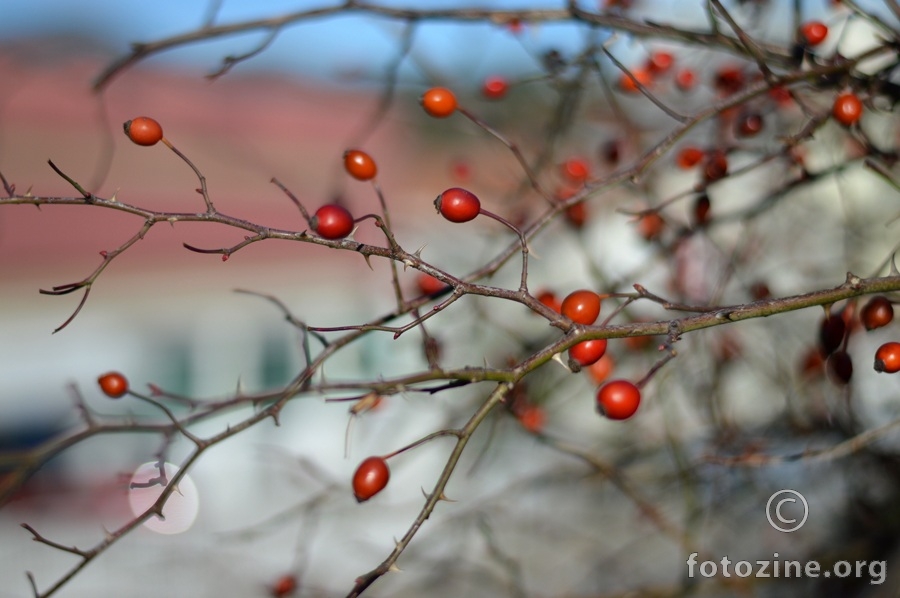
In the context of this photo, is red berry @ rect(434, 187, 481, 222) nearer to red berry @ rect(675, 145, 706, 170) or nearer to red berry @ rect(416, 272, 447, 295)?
red berry @ rect(416, 272, 447, 295)

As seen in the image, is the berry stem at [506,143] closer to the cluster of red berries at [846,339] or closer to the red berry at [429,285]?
the red berry at [429,285]

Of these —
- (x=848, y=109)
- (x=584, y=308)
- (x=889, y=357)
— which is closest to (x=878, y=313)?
(x=889, y=357)

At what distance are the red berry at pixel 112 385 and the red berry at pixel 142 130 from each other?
0.45 metres

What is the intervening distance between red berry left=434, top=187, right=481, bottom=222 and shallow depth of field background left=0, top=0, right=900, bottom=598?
430mm

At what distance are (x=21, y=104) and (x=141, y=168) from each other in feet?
4.46

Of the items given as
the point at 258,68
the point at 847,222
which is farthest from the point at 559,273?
the point at 258,68

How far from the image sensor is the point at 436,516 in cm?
459

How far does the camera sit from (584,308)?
3.56ft

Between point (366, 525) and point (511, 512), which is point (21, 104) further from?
point (511, 512)

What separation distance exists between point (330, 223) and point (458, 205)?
164mm

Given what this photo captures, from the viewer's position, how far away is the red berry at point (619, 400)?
1010 millimetres

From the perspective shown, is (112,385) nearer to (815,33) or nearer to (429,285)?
(429,285)

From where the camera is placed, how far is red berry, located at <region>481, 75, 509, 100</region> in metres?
1.89

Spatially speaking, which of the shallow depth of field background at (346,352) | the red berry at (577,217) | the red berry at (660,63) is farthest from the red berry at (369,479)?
the red berry at (660,63)
